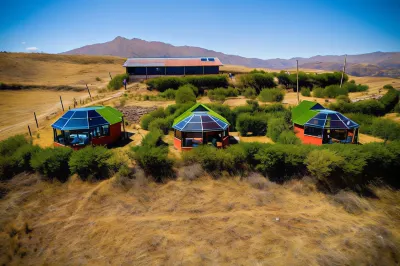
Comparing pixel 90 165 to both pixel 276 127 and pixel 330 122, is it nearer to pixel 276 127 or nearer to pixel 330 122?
pixel 276 127

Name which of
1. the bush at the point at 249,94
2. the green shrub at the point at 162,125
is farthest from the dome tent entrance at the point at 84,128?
the bush at the point at 249,94

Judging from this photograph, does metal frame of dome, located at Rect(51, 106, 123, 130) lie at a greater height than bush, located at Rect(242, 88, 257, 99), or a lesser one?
lesser

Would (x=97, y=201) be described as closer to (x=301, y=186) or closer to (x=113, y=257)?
(x=113, y=257)

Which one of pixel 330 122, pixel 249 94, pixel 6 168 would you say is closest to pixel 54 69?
pixel 249 94

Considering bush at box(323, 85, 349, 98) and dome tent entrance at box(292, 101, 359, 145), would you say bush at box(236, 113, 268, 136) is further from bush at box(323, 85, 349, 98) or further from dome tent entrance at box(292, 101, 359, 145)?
bush at box(323, 85, 349, 98)

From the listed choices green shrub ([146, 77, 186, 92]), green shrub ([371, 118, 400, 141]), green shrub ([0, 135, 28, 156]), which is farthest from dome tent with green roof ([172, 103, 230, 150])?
green shrub ([146, 77, 186, 92])

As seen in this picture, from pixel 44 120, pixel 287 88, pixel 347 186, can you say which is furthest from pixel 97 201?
pixel 287 88
